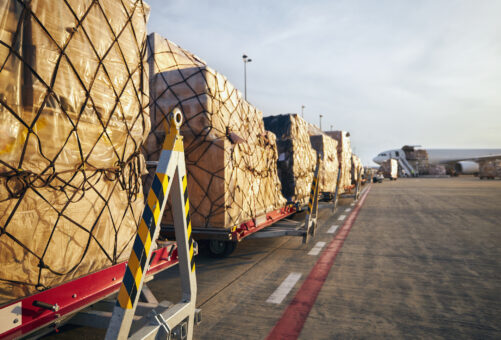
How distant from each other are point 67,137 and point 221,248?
12.1ft

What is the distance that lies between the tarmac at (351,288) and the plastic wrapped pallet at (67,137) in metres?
1.35

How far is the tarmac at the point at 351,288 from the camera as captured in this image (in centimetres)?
311

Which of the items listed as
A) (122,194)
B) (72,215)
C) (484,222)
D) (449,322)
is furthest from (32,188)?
(484,222)

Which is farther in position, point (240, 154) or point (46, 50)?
point (240, 154)

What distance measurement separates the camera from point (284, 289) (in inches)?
161

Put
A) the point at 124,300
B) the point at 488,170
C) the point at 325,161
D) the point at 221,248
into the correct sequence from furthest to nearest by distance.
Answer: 1. the point at 488,170
2. the point at 325,161
3. the point at 221,248
4. the point at 124,300

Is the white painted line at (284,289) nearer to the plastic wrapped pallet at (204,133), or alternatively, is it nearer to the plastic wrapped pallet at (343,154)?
the plastic wrapped pallet at (204,133)

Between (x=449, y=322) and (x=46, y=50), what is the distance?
400cm

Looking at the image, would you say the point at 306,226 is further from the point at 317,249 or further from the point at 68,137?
the point at 68,137

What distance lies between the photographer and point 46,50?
197 cm

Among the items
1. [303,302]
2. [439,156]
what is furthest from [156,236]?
[439,156]

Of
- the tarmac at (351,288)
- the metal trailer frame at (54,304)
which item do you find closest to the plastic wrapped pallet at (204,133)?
the tarmac at (351,288)

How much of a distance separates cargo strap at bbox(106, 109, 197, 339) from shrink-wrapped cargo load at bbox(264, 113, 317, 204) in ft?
19.1

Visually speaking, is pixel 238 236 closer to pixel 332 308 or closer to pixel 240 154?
pixel 240 154
